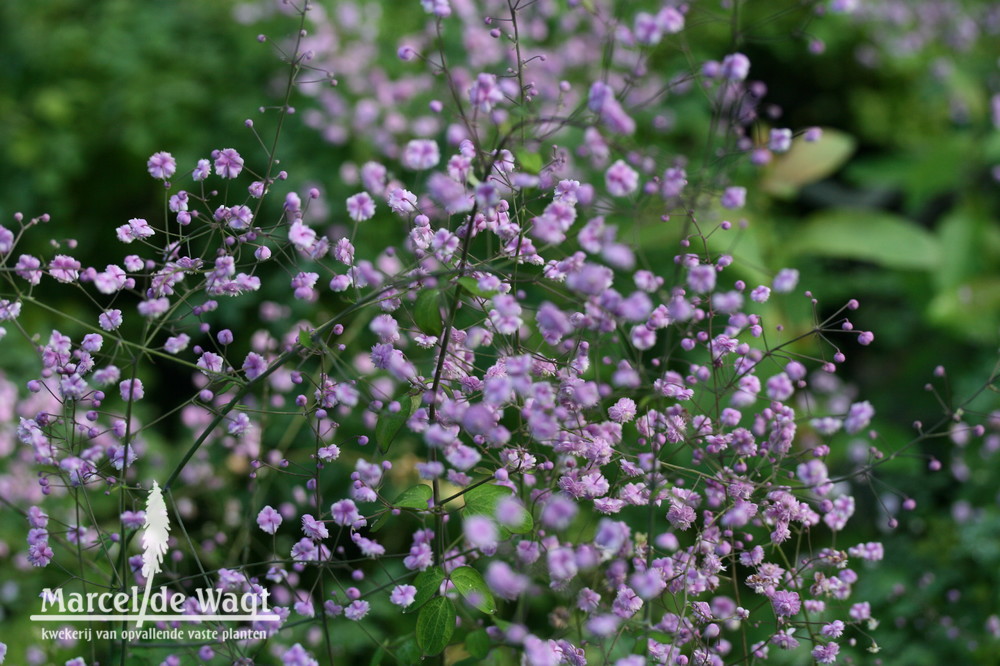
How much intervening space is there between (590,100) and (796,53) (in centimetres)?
450

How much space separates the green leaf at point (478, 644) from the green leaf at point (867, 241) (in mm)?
2721

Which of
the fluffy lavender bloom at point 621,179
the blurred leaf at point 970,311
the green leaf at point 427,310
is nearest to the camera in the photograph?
the fluffy lavender bloom at point 621,179

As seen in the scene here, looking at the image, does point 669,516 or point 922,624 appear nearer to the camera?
point 669,516

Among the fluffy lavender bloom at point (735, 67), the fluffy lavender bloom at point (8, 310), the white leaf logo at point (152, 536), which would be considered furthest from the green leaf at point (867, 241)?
the fluffy lavender bloom at point (8, 310)

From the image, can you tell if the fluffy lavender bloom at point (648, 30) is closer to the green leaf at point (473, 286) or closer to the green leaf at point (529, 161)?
the green leaf at point (529, 161)

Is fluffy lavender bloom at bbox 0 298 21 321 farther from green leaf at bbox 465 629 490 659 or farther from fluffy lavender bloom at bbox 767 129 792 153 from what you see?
fluffy lavender bloom at bbox 767 129 792 153

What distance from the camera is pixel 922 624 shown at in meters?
2.24

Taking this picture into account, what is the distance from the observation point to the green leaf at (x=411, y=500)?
1.27 m

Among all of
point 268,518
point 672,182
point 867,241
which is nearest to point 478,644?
point 268,518

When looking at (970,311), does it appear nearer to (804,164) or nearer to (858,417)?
(804,164)

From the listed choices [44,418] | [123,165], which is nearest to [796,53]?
[123,165]

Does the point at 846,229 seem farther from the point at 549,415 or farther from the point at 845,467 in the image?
the point at 549,415

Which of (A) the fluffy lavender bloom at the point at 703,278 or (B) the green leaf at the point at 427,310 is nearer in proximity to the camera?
(A) the fluffy lavender bloom at the point at 703,278

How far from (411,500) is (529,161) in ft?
1.74
